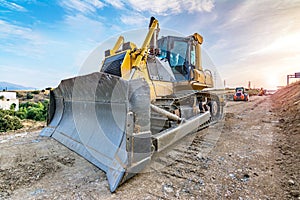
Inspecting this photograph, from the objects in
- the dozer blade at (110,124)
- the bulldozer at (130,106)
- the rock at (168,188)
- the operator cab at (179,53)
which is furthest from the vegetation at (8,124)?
the rock at (168,188)

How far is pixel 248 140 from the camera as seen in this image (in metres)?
3.58

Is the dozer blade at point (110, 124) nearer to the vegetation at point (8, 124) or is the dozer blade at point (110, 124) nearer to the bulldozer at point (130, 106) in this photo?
the bulldozer at point (130, 106)

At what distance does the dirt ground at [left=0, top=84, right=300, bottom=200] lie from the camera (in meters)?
1.68

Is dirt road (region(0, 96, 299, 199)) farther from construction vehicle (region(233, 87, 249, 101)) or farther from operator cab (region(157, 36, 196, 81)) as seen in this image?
construction vehicle (region(233, 87, 249, 101))

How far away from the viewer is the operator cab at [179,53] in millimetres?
4664

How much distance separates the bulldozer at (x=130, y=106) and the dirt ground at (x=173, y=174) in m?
0.18

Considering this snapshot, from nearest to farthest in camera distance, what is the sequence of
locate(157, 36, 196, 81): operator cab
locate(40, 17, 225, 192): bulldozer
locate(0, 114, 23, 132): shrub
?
locate(40, 17, 225, 192): bulldozer < locate(157, 36, 196, 81): operator cab < locate(0, 114, 23, 132): shrub

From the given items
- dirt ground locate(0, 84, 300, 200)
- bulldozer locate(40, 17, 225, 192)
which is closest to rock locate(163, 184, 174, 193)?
dirt ground locate(0, 84, 300, 200)

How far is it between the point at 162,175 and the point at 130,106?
3.16 feet

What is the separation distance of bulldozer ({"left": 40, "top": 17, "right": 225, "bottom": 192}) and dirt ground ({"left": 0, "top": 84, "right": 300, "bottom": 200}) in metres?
0.18

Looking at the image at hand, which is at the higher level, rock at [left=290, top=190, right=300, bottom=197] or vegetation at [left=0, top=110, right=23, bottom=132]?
vegetation at [left=0, top=110, right=23, bottom=132]

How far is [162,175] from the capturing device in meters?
2.07

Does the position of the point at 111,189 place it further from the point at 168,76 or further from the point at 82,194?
the point at 168,76

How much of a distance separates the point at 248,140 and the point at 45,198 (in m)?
3.69
